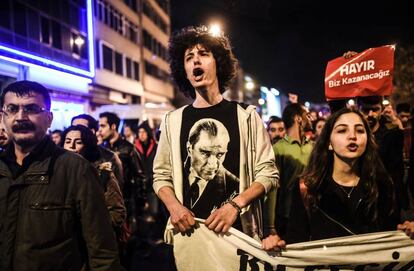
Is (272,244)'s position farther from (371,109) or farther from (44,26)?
(44,26)

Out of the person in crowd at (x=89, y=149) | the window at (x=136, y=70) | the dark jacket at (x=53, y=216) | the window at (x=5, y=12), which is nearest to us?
the dark jacket at (x=53, y=216)

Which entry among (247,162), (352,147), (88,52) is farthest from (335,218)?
(88,52)

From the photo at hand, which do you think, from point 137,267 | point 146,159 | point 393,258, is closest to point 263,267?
point 393,258

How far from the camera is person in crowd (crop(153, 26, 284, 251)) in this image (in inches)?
104

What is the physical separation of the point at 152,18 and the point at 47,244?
160 ft

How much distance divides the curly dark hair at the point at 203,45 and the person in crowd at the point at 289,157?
217 cm

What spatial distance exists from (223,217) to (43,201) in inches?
39.8

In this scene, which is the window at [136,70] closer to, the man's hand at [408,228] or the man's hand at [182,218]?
the man's hand at [182,218]

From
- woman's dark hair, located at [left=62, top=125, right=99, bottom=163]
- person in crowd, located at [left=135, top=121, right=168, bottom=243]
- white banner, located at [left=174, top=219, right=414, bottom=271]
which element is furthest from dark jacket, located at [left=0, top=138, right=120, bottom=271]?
person in crowd, located at [left=135, top=121, right=168, bottom=243]

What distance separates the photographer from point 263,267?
9.07ft

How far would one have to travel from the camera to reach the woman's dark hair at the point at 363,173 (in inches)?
110

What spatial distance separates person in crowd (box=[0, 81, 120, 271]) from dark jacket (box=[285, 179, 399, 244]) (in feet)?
4.04

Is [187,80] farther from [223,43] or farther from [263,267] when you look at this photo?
[263,267]

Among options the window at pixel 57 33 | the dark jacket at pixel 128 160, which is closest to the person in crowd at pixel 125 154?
the dark jacket at pixel 128 160
